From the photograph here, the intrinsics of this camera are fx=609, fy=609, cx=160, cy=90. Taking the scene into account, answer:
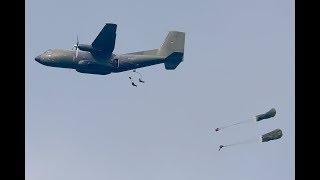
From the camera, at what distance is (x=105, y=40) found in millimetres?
80625

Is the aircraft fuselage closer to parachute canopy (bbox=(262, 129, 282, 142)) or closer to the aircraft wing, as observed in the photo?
the aircraft wing

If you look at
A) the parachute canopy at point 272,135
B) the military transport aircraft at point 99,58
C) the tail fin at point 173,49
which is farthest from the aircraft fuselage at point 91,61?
the parachute canopy at point 272,135

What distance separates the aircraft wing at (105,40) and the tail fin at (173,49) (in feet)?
29.0

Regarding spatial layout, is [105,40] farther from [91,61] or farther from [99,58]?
[91,61]

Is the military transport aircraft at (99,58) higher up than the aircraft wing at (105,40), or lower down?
lower down

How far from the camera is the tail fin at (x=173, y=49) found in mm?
85750

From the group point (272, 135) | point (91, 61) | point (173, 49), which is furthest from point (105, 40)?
point (272, 135)

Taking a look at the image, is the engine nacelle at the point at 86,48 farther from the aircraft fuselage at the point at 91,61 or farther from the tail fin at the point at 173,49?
the tail fin at the point at 173,49

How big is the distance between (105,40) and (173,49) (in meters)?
12.5

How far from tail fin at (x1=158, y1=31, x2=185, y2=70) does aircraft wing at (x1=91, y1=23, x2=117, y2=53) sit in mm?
8844
